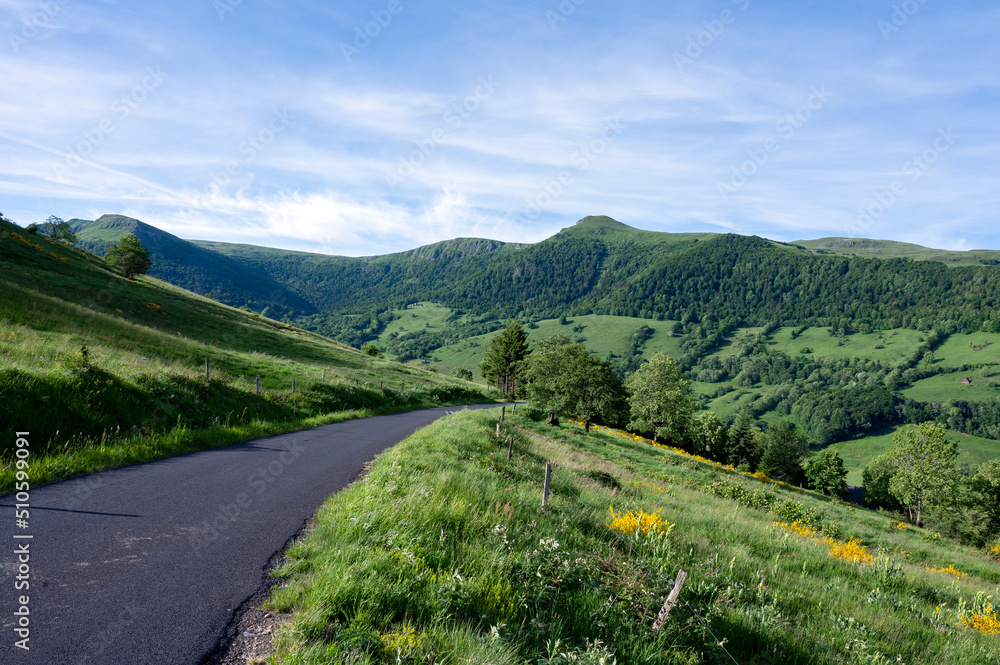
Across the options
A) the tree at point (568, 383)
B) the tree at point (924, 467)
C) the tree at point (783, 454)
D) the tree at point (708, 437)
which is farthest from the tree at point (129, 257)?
the tree at point (783, 454)

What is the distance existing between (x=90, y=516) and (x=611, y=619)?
25.0 ft

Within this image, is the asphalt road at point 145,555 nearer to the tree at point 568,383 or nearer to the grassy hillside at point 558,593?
the grassy hillside at point 558,593

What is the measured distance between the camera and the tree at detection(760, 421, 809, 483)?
84.8 meters

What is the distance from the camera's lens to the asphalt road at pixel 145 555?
3.84m

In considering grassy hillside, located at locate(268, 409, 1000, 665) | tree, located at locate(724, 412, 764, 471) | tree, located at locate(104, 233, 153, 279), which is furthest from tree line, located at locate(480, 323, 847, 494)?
tree, located at locate(104, 233, 153, 279)

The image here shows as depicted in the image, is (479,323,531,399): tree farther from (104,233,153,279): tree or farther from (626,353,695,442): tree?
(104,233,153,279): tree

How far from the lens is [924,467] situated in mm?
46188

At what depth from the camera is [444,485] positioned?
8219mm

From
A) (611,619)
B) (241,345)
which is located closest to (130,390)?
(611,619)

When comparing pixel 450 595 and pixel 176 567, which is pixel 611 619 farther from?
pixel 176 567

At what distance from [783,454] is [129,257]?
12134 cm

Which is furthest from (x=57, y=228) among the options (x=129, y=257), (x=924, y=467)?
(x=924, y=467)

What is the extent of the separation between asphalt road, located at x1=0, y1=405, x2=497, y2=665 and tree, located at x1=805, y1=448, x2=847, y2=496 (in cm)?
10694

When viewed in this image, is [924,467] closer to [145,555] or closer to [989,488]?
[989,488]
